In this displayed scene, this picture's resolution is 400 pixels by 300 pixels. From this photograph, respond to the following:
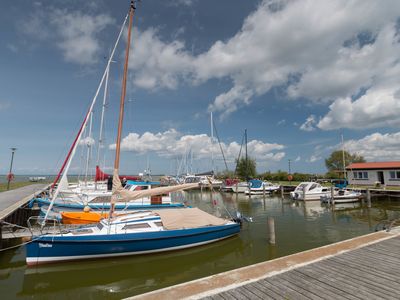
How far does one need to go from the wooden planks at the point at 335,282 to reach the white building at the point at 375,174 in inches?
1385

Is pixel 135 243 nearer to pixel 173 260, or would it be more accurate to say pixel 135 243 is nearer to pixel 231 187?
pixel 173 260

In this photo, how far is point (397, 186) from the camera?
35.2 metres

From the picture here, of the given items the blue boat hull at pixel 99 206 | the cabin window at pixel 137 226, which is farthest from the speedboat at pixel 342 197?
the cabin window at pixel 137 226

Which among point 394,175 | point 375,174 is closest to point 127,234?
point 394,175

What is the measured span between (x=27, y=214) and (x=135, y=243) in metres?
15.1

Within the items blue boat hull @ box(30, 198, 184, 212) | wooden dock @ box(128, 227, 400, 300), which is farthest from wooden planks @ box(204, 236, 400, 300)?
blue boat hull @ box(30, 198, 184, 212)

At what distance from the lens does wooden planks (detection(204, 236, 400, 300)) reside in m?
5.75

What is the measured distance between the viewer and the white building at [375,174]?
35688mm

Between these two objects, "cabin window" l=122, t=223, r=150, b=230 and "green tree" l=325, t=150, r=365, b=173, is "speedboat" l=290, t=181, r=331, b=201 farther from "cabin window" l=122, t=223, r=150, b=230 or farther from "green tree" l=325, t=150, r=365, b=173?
"green tree" l=325, t=150, r=365, b=173

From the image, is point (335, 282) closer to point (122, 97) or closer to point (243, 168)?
point (122, 97)

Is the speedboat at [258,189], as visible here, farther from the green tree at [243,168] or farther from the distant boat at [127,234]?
the distant boat at [127,234]

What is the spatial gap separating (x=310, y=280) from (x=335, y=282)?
599 millimetres

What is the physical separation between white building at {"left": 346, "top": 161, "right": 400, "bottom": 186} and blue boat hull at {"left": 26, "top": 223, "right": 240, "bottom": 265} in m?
36.3

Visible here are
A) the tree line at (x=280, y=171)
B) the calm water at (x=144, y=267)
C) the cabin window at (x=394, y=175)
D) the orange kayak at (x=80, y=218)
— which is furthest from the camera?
the tree line at (x=280, y=171)
